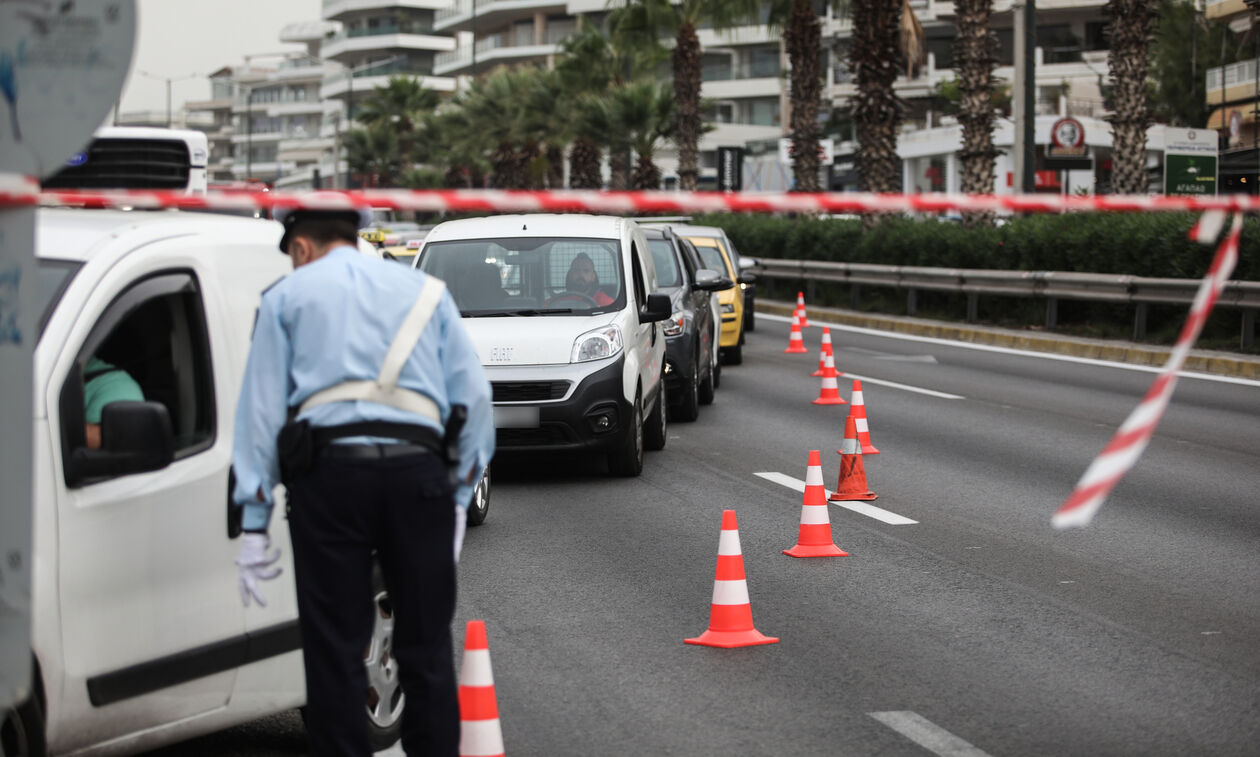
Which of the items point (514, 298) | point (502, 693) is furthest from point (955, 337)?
point (502, 693)

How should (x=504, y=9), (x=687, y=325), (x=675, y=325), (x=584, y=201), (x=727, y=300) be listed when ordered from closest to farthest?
(x=584, y=201) → (x=675, y=325) → (x=687, y=325) → (x=727, y=300) → (x=504, y=9)

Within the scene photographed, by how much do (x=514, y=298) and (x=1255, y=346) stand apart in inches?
431

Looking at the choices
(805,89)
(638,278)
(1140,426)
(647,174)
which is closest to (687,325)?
(638,278)

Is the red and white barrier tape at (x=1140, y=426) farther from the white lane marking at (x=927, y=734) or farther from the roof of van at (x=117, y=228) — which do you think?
the roof of van at (x=117, y=228)

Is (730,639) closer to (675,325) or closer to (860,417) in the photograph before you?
(860,417)

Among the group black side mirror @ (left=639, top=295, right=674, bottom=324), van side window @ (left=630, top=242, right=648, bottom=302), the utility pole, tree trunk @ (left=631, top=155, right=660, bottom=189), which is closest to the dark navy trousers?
black side mirror @ (left=639, top=295, right=674, bottom=324)

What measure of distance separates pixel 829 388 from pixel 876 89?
1589 centimetres

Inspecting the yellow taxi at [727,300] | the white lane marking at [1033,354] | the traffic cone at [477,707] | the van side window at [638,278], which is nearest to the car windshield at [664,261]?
the yellow taxi at [727,300]

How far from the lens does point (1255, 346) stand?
19719mm

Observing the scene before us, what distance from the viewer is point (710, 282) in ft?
50.8

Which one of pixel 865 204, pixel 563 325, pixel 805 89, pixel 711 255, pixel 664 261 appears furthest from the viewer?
pixel 805 89

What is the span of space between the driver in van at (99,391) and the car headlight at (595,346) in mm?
6801

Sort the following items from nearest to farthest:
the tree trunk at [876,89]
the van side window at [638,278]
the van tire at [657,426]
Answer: the van side window at [638,278]
the van tire at [657,426]
the tree trunk at [876,89]

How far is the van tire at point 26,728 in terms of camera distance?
4180mm
